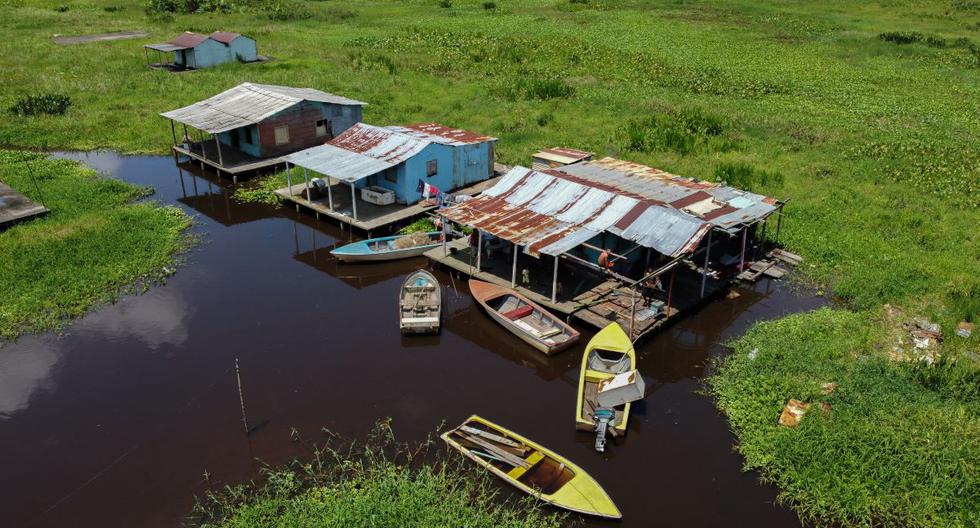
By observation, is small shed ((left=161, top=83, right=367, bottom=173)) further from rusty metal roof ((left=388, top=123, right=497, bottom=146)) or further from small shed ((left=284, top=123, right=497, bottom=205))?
rusty metal roof ((left=388, top=123, right=497, bottom=146))

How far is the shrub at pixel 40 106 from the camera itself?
4497 centimetres

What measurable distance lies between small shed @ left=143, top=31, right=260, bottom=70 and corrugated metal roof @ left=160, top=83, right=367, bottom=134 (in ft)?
69.7

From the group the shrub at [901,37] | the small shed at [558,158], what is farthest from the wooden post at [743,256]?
the shrub at [901,37]

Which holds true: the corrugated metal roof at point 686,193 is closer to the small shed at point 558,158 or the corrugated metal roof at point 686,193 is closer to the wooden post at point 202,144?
the small shed at point 558,158

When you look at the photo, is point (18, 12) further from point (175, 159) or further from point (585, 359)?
point (585, 359)

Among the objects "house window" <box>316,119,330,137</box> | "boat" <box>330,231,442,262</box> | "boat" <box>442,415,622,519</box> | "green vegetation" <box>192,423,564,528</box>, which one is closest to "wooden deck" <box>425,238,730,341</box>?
"boat" <box>330,231,442,262</box>

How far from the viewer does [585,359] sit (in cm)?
1956

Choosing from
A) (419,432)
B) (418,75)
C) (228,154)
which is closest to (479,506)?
(419,432)

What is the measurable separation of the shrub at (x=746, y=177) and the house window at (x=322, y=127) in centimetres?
2306

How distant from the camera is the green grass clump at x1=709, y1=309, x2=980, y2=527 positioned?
1509cm

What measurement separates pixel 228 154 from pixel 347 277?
1713 cm

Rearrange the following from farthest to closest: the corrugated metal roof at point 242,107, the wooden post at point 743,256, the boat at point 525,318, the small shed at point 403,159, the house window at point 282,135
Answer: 1. the house window at point 282,135
2. the corrugated metal roof at point 242,107
3. the small shed at point 403,159
4. the wooden post at point 743,256
5. the boat at point 525,318

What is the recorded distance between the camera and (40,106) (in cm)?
4538

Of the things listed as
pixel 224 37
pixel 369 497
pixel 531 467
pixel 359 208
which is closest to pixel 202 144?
pixel 359 208
